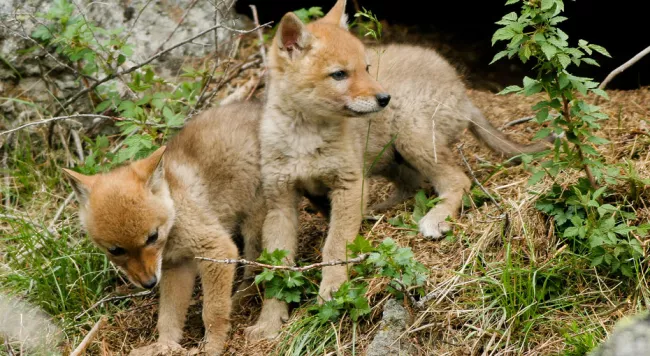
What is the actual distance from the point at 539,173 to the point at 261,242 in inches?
71.6

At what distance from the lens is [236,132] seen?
4691mm

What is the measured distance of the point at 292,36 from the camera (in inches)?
171

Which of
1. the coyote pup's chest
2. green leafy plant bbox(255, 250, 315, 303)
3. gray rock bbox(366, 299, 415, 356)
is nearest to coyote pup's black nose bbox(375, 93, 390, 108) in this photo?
the coyote pup's chest

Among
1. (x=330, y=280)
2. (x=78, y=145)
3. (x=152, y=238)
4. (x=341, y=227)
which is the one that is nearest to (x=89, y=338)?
(x=152, y=238)

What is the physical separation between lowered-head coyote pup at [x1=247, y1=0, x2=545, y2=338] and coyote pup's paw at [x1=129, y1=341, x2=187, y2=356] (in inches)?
15.9

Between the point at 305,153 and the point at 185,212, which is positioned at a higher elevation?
the point at 305,153

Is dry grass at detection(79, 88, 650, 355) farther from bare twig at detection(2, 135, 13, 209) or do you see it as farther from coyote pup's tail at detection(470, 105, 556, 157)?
bare twig at detection(2, 135, 13, 209)

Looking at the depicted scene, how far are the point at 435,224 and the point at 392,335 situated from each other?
1.00 m

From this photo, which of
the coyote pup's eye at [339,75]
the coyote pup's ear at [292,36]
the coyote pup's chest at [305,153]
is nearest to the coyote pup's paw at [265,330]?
the coyote pup's chest at [305,153]

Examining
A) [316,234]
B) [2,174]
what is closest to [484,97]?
[316,234]

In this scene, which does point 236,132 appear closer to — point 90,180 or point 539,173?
point 90,180

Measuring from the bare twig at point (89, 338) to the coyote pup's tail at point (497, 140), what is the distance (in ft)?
8.45

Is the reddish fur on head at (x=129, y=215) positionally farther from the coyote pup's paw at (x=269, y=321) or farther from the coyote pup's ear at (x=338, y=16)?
the coyote pup's ear at (x=338, y=16)

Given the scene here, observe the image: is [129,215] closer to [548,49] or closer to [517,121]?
[548,49]
